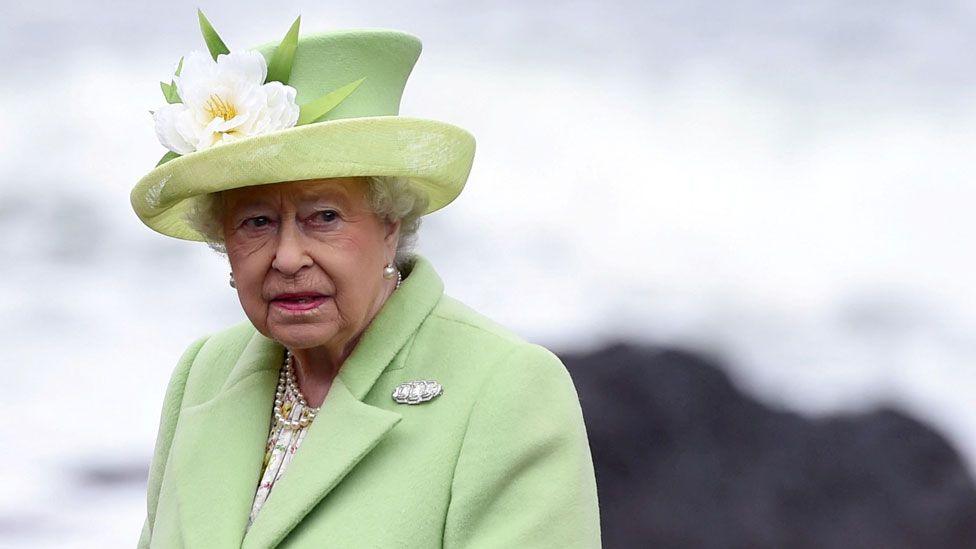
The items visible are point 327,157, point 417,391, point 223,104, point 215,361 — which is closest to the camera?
point 327,157

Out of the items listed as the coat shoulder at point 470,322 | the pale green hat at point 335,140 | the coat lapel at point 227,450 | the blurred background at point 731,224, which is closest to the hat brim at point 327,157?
the pale green hat at point 335,140

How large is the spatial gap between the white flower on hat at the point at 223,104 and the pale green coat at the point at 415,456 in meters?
0.45

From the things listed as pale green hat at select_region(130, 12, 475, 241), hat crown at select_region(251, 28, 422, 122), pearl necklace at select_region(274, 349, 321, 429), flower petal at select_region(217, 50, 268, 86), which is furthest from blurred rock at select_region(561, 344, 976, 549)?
flower petal at select_region(217, 50, 268, 86)

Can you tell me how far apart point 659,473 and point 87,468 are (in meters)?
1.97

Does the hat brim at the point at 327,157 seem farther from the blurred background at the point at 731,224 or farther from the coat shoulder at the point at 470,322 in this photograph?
the blurred background at the point at 731,224

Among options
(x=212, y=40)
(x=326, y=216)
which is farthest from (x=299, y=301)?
(x=212, y=40)

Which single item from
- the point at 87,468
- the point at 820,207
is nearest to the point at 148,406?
the point at 87,468

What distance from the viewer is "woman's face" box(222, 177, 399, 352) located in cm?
278

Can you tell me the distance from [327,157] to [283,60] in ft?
0.93

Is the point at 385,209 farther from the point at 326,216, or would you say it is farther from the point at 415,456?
the point at 415,456

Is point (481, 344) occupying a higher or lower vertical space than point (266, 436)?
higher

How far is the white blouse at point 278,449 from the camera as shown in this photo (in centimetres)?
295

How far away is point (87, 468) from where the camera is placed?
5.55m

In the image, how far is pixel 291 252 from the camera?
9.04 feet
